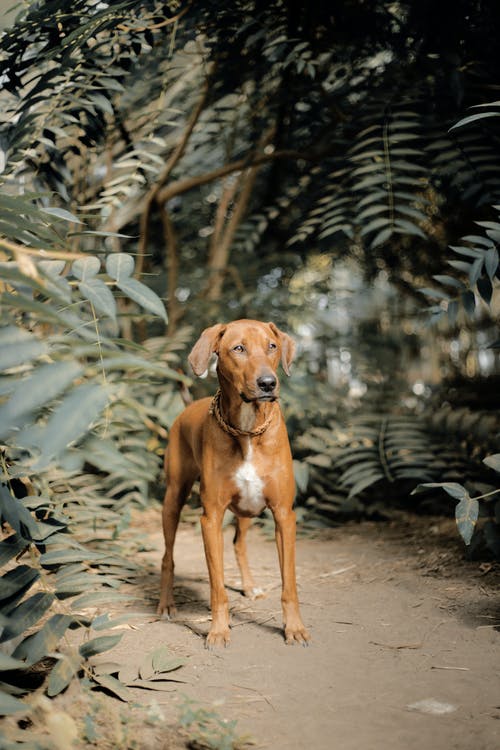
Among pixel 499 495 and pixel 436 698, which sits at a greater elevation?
pixel 436 698

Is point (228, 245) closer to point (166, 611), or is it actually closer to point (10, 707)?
point (166, 611)

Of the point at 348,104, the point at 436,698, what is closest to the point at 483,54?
the point at 348,104

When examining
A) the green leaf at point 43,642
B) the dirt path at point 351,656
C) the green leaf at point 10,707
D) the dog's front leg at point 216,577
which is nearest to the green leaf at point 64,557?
the green leaf at point 43,642

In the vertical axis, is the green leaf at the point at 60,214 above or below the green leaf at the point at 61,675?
above

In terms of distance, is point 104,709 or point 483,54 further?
point 483,54

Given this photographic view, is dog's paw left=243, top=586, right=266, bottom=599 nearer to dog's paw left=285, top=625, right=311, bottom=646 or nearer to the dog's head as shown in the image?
dog's paw left=285, top=625, right=311, bottom=646

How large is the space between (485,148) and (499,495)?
2.04 metres

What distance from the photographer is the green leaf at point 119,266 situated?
161 centimetres

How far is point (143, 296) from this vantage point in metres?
1.56

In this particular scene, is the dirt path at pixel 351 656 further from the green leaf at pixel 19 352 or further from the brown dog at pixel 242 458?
the green leaf at pixel 19 352

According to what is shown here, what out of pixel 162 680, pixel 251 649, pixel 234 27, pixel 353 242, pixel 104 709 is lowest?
pixel 353 242

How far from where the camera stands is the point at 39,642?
194 cm

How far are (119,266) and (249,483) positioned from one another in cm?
153

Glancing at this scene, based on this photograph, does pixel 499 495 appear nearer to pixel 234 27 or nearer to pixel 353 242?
pixel 234 27
